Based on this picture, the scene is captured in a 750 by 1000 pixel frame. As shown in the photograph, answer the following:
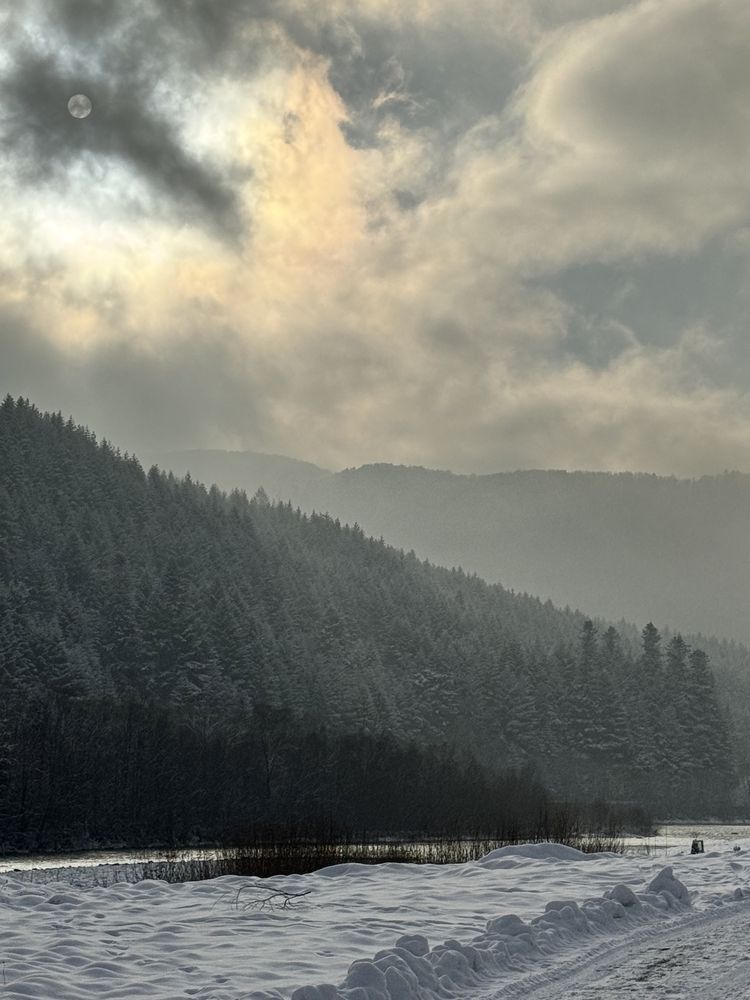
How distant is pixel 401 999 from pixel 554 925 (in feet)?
15.5

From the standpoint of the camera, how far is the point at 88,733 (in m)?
73.4

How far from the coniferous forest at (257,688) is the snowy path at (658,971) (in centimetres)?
5292

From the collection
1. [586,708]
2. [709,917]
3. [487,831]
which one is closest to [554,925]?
[709,917]

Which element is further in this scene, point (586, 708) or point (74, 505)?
point (74, 505)

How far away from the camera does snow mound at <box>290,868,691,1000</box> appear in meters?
10.4

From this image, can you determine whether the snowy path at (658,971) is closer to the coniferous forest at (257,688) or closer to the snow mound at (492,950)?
the snow mound at (492,950)

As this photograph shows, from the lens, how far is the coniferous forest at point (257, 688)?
72062mm

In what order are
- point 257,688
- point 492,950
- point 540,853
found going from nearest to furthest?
1. point 492,950
2. point 540,853
3. point 257,688

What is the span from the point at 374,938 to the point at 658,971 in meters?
3.77

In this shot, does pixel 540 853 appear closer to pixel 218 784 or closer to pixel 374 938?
pixel 374 938

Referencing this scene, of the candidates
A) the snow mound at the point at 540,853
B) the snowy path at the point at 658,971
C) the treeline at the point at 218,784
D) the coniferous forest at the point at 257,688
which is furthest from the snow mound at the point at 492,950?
the coniferous forest at the point at 257,688

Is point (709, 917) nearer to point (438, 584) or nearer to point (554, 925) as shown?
point (554, 925)

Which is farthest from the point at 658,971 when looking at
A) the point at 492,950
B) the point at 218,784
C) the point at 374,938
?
the point at 218,784

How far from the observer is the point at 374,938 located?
535 inches
